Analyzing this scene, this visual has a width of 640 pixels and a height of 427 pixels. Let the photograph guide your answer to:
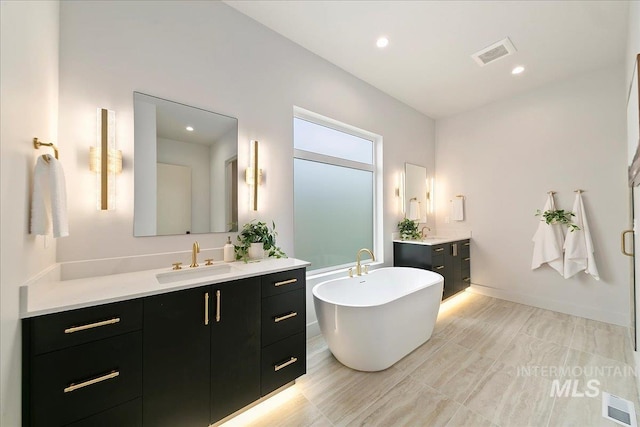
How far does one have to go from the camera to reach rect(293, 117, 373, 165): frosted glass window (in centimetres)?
275

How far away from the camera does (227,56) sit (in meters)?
2.12

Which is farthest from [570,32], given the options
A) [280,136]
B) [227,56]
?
[227,56]

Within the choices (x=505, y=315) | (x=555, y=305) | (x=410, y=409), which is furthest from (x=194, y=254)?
(x=555, y=305)

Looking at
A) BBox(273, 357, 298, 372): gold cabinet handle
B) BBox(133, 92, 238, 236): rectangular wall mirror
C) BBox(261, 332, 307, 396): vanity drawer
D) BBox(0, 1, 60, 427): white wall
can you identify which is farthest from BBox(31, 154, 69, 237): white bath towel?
BBox(273, 357, 298, 372): gold cabinet handle

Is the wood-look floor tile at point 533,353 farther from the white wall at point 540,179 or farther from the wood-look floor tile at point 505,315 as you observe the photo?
the white wall at point 540,179

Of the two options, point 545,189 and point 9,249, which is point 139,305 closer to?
point 9,249

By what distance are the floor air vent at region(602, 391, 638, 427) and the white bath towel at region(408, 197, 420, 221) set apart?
2.63 meters

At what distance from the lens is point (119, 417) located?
1.18m

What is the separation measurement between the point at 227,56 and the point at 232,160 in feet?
3.01

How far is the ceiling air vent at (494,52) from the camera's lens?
2.57 metres

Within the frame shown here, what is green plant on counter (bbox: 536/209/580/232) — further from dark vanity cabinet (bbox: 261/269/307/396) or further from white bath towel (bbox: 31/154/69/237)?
white bath towel (bbox: 31/154/69/237)

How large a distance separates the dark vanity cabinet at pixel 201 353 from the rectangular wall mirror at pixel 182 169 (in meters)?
0.71

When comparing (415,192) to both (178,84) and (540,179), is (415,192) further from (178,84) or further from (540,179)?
(178,84)

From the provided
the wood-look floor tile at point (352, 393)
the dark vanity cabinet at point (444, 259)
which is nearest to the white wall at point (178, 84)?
the wood-look floor tile at point (352, 393)
